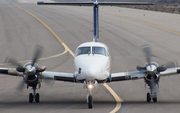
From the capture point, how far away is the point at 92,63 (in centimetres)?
1338

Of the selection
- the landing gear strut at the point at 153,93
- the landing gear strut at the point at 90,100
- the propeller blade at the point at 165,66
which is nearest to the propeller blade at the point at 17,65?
the landing gear strut at the point at 90,100

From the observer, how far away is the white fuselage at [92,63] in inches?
512

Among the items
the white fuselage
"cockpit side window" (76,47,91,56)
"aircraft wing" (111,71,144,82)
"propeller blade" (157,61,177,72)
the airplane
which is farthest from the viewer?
"aircraft wing" (111,71,144,82)

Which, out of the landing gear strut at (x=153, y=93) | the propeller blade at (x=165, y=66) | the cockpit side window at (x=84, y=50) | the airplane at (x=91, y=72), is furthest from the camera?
the cockpit side window at (x=84, y=50)

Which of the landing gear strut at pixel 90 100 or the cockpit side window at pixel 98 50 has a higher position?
the cockpit side window at pixel 98 50

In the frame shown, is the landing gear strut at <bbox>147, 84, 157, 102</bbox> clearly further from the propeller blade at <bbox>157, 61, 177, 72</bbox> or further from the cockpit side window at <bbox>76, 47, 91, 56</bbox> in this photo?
the cockpit side window at <bbox>76, 47, 91, 56</bbox>

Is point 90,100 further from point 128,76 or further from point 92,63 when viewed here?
point 128,76

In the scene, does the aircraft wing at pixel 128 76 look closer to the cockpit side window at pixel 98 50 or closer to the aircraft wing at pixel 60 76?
the cockpit side window at pixel 98 50

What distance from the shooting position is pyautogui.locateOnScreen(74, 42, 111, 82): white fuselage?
13.0 m

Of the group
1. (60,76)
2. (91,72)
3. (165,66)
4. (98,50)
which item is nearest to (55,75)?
(60,76)

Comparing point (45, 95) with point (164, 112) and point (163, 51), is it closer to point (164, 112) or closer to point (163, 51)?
point (164, 112)

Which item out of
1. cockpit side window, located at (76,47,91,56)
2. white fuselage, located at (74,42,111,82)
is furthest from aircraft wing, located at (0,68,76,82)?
cockpit side window, located at (76,47,91,56)

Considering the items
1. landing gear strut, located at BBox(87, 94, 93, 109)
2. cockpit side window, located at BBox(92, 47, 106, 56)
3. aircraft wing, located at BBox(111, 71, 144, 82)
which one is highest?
cockpit side window, located at BBox(92, 47, 106, 56)

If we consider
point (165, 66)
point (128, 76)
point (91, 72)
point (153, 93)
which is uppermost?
point (165, 66)
